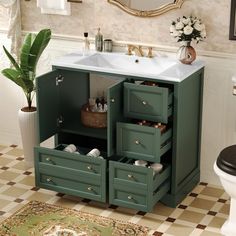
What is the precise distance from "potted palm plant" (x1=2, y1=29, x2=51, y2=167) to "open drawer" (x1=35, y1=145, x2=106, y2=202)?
463 mm

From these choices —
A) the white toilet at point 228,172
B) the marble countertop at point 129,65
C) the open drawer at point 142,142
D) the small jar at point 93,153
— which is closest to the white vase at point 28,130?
the marble countertop at point 129,65

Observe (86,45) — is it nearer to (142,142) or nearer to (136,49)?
(136,49)

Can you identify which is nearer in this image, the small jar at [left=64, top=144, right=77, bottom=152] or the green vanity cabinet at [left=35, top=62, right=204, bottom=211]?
the green vanity cabinet at [left=35, top=62, right=204, bottom=211]

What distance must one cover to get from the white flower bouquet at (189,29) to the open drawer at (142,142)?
2.03 ft

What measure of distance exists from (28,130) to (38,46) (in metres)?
0.62

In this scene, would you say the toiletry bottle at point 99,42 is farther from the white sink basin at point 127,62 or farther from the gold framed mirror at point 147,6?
the gold framed mirror at point 147,6

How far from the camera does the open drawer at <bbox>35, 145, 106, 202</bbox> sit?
4043 millimetres

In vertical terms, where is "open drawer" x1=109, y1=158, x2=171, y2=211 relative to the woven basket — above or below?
below

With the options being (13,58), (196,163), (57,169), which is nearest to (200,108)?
(196,163)

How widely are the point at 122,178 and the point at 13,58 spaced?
47.6 inches

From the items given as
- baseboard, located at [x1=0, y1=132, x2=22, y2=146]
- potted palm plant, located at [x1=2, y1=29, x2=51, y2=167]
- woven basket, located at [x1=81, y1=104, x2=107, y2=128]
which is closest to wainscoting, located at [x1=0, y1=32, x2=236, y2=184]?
potted palm plant, located at [x1=2, y1=29, x2=51, y2=167]

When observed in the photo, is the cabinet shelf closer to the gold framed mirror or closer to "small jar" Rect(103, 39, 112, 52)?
"small jar" Rect(103, 39, 112, 52)

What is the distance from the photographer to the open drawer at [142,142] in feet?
12.8

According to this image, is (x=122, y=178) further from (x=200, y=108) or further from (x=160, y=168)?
(x=200, y=108)
